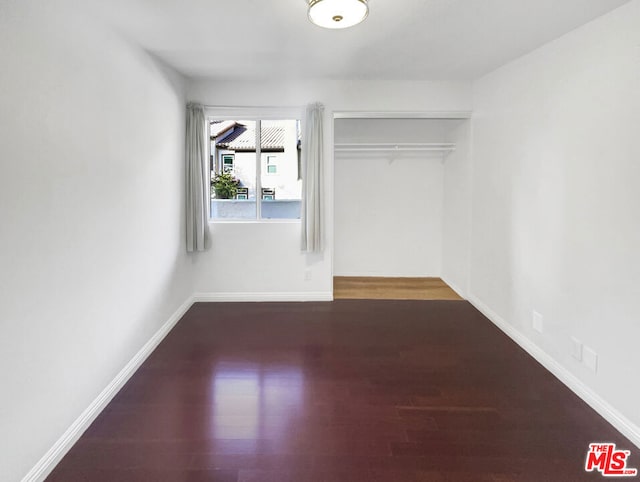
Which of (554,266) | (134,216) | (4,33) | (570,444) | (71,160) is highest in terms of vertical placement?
(4,33)

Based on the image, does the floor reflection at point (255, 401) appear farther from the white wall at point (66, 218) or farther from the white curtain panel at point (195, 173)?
the white curtain panel at point (195, 173)

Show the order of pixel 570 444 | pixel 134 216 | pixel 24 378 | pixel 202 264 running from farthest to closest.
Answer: pixel 202 264
pixel 134 216
pixel 570 444
pixel 24 378

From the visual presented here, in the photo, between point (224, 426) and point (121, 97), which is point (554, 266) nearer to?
point (224, 426)

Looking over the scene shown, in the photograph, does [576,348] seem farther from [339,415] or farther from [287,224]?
[287,224]

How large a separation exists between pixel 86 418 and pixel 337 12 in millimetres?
2830

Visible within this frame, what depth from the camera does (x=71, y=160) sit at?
2.01 m

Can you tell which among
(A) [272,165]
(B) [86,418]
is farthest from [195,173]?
(B) [86,418]

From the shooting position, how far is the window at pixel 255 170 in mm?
4344

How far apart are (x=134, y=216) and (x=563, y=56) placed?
3.42m

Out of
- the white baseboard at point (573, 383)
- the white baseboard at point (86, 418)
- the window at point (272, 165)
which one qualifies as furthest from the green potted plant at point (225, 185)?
the white baseboard at point (573, 383)

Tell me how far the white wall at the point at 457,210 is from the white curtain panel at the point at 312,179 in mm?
1790

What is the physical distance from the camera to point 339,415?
220 centimetres

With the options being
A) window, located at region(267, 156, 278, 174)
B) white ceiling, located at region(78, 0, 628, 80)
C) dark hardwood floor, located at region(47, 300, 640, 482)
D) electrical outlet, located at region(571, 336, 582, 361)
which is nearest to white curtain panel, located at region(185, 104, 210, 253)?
white ceiling, located at region(78, 0, 628, 80)

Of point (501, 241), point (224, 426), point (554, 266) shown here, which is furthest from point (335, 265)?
point (224, 426)
